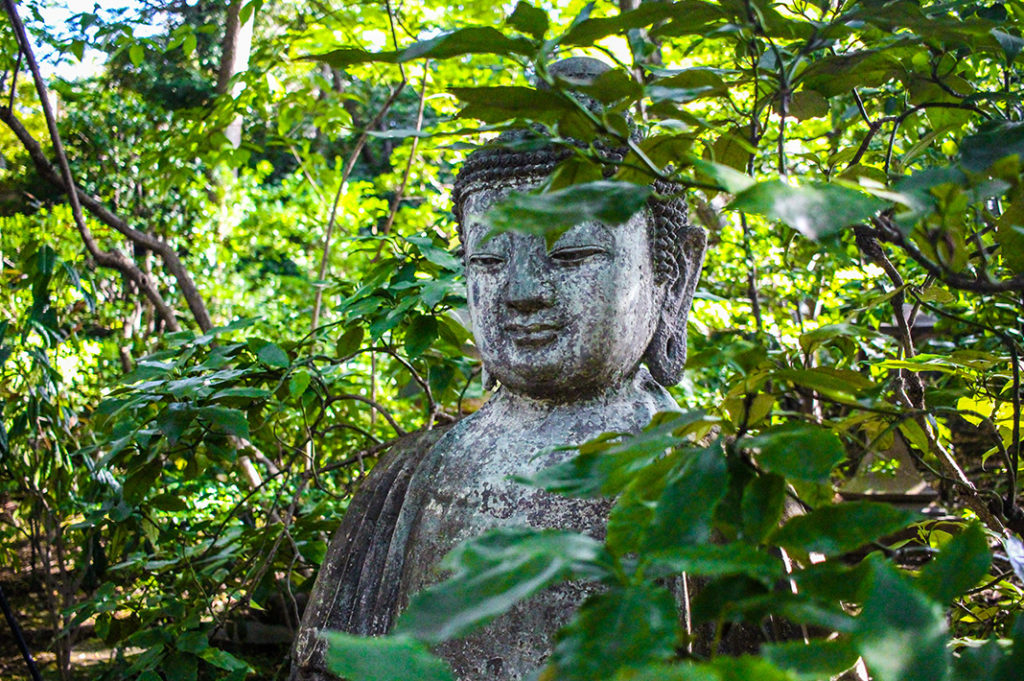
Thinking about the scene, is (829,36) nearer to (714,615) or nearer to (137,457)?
(714,615)

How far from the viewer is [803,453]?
0.70m

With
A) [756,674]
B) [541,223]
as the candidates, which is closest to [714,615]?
[756,674]

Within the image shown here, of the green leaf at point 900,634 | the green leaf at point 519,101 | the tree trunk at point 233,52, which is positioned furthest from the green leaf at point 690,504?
the tree trunk at point 233,52

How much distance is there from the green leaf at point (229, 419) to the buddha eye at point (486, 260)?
21.2 inches

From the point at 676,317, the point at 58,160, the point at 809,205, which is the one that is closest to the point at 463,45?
the point at 809,205

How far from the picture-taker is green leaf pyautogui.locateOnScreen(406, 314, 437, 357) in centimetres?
218

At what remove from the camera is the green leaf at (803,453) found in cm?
69

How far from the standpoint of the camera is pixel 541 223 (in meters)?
0.66

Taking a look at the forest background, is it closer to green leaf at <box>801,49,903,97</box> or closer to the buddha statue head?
green leaf at <box>801,49,903,97</box>

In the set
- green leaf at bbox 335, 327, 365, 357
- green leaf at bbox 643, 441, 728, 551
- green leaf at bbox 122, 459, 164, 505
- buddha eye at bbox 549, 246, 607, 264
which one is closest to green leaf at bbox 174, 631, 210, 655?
green leaf at bbox 122, 459, 164, 505

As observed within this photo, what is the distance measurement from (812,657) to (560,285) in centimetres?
116

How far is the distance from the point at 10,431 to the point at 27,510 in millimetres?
1048

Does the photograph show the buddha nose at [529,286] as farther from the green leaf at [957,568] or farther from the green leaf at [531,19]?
the green leaf at [957,568]

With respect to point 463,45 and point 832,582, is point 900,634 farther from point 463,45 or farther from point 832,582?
point 463,45
